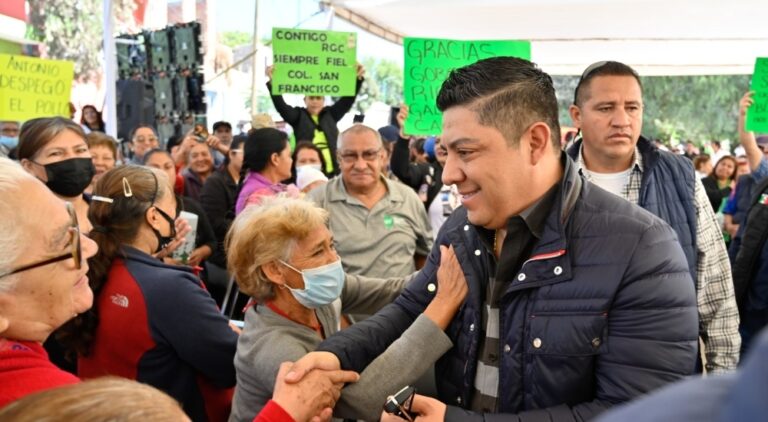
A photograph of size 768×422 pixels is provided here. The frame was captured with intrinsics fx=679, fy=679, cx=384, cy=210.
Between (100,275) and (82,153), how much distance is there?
1.44m

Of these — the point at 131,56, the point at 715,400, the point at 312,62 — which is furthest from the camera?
the point at 131,56

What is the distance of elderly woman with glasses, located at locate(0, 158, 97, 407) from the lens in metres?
1.60

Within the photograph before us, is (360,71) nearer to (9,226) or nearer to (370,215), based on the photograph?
(370,215)

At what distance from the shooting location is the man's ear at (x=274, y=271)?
2.56 m

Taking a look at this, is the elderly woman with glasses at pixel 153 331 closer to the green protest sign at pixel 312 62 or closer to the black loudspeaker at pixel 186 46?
the green protest sign at pixel 312 62

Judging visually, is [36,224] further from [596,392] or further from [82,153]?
[82,153]

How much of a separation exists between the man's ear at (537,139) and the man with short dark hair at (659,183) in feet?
4.16

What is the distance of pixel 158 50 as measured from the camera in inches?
378

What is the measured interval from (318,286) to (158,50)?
8.01m

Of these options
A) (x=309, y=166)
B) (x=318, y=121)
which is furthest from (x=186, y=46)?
(x=309, y=166)

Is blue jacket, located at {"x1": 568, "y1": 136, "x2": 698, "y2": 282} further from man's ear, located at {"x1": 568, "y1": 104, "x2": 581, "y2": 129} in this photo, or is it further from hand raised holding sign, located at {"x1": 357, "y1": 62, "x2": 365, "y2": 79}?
hand raised holding sign, located at {"x1": 357, "y1": 62, "x2": 365, "y2": 79}

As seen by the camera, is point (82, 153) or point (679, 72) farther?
point (679, 72)

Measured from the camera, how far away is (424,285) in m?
2.19

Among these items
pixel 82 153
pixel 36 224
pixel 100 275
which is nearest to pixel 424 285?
pixel 36 224
